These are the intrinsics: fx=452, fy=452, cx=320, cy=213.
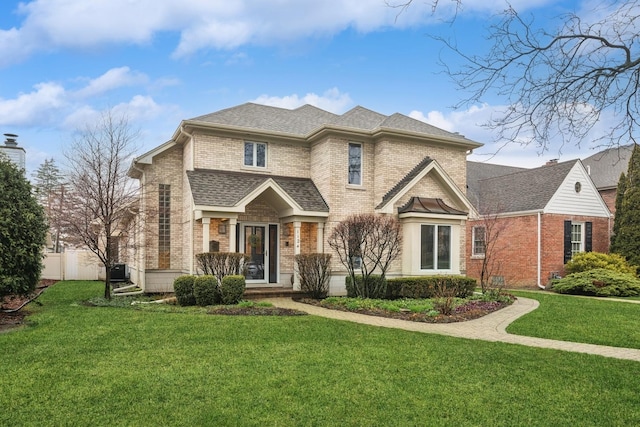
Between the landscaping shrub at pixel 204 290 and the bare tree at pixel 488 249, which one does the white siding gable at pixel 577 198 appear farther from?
the landscaping shrub at pixel 204 290

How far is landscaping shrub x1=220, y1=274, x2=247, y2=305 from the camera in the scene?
41.4 feet

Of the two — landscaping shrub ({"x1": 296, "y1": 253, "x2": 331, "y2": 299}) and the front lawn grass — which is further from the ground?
landscaping shrub ({"x1": 296, "y1": 253, "x2": 331, "y2": 299})

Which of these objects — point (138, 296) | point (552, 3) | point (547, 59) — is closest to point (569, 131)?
point (547, 59)

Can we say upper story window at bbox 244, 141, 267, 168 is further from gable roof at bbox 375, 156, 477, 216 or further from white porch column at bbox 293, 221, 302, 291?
gable roof at bbox 375, 156, 477, 216

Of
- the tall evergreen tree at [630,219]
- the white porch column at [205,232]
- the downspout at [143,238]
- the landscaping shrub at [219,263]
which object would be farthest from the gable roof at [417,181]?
the tall evergreen tree at [630,219]

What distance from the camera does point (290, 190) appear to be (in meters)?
16.3

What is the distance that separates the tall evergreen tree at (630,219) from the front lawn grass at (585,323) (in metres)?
7.74

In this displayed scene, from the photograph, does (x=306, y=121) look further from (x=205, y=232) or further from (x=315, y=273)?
(x=315, y=273)

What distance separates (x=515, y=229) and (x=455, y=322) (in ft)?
39.7

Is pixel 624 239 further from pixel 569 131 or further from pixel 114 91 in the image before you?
pixel 114 91

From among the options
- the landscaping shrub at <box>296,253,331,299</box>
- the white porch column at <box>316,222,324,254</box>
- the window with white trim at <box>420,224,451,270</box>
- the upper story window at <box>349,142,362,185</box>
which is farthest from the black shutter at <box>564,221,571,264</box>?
the landscaping shrub at <box>296,253,331,299</box>

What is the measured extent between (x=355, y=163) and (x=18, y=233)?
10.7m

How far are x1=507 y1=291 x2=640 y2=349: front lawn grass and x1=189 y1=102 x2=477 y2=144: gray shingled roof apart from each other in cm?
759

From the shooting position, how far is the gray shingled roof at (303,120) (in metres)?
16.5
